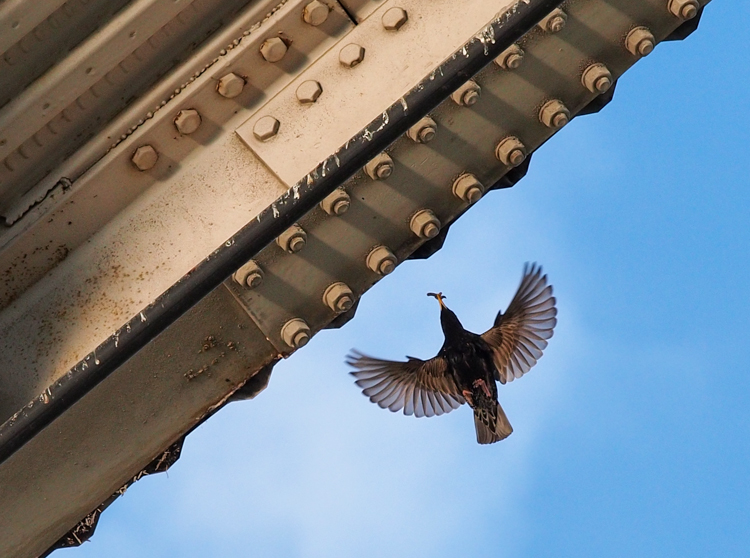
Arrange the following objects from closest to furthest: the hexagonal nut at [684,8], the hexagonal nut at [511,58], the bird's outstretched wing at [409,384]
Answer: the hexagonal nut at [511,58]
the hexagonal nut at [684,8]
the bird's outstretched wing at [409,384]

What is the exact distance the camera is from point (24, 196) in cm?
924

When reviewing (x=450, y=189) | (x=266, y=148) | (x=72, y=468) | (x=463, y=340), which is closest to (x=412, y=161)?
(x=450, y=189)

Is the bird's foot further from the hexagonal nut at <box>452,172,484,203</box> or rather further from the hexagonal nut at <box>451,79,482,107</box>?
the hexagonal nut at <box>451,79,482,107</box>

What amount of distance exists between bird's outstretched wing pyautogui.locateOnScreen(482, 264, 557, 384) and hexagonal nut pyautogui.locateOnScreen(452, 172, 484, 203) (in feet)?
12.2

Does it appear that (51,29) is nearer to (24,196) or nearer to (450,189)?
(24,196)

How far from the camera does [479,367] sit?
13188mm

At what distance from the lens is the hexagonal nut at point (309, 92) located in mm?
9375

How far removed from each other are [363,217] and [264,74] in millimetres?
1529

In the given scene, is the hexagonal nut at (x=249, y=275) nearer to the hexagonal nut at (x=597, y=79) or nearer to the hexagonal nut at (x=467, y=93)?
the hexagonal nut at (x=467, y=93)

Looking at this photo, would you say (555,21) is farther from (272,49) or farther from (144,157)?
(144,157)

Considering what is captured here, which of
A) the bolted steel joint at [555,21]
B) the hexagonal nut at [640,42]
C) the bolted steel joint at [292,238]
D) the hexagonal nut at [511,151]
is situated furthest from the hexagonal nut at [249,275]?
the hexagonal nut at [640,42]

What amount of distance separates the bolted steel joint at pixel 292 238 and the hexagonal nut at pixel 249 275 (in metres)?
0.27

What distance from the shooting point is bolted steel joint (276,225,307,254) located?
887 centimetres

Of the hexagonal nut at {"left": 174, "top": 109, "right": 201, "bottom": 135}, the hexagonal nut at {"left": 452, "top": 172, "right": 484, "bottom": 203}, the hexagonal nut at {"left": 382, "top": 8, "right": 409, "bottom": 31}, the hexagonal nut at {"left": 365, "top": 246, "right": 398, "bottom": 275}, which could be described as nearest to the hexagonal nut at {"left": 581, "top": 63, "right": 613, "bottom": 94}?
the hexagonal nut at {"left": 452, "top": 172, "right": 484, "bottom": 203}
